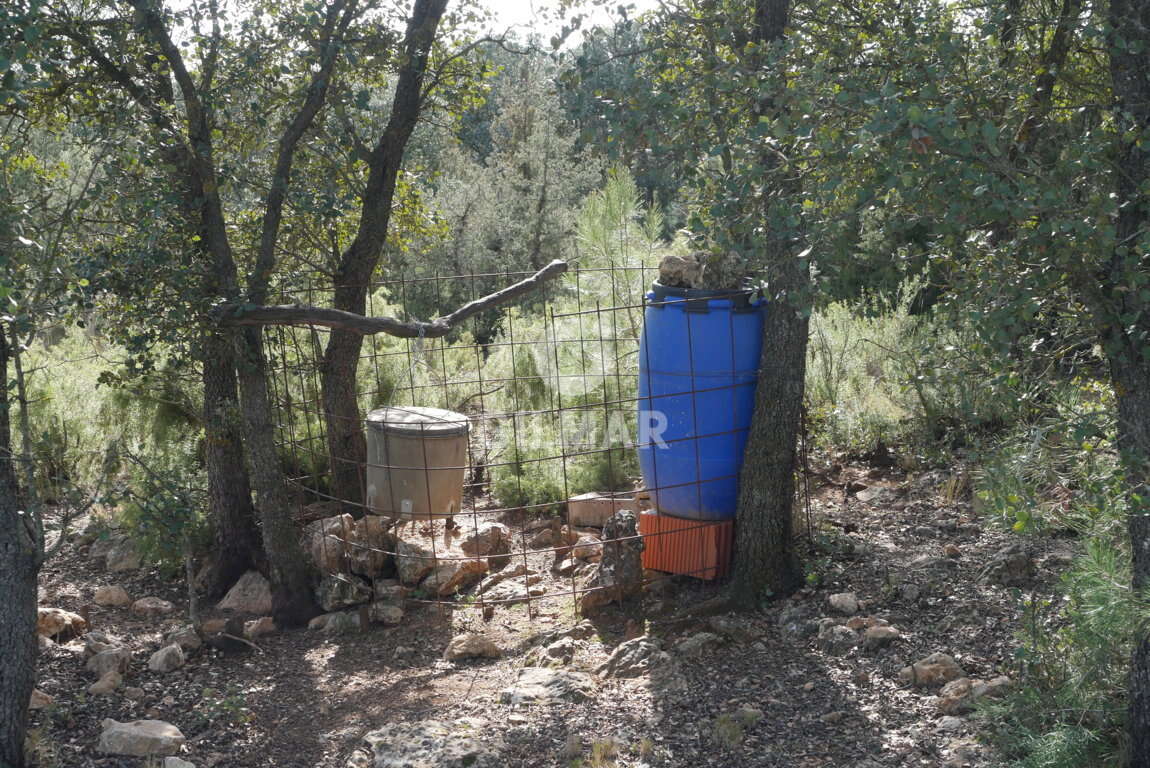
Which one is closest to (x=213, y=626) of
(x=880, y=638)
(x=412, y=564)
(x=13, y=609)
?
(x=412, y=564)

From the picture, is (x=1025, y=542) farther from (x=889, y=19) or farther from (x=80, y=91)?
(x=80, y=91)

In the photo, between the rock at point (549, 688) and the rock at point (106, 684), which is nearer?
the rock at point (549, 688)

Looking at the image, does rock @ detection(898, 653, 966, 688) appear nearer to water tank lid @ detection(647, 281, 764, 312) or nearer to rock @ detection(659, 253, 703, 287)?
water tank lid @ detection(647, 281, 764, 312)

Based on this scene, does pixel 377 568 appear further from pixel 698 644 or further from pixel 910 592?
pixel 910 592

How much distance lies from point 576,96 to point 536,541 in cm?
281

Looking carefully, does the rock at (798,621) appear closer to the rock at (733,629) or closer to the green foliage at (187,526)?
the rock at (733,629)

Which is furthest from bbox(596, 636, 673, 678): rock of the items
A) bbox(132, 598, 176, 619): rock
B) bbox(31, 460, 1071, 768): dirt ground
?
bbox(132, 598, 176, 619): rock

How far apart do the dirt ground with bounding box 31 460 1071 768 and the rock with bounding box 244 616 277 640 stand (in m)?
0.04

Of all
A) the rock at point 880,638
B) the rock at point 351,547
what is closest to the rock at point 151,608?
the rock at point 351,547

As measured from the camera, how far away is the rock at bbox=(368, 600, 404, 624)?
14.4ft

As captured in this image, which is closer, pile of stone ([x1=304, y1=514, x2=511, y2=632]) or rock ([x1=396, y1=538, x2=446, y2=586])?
pile of stone ([x1=304, y1=514, x2=511, y2=632])

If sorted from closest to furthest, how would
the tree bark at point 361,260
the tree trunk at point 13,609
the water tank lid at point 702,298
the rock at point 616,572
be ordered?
the tree trunk at point 13,609 < the water tank lid at point 702,298 < the rock at point 616,572 < the tree bark at point 361,260

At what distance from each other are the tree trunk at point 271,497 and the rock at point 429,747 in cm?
136

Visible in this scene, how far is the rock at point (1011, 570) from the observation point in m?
3.76
